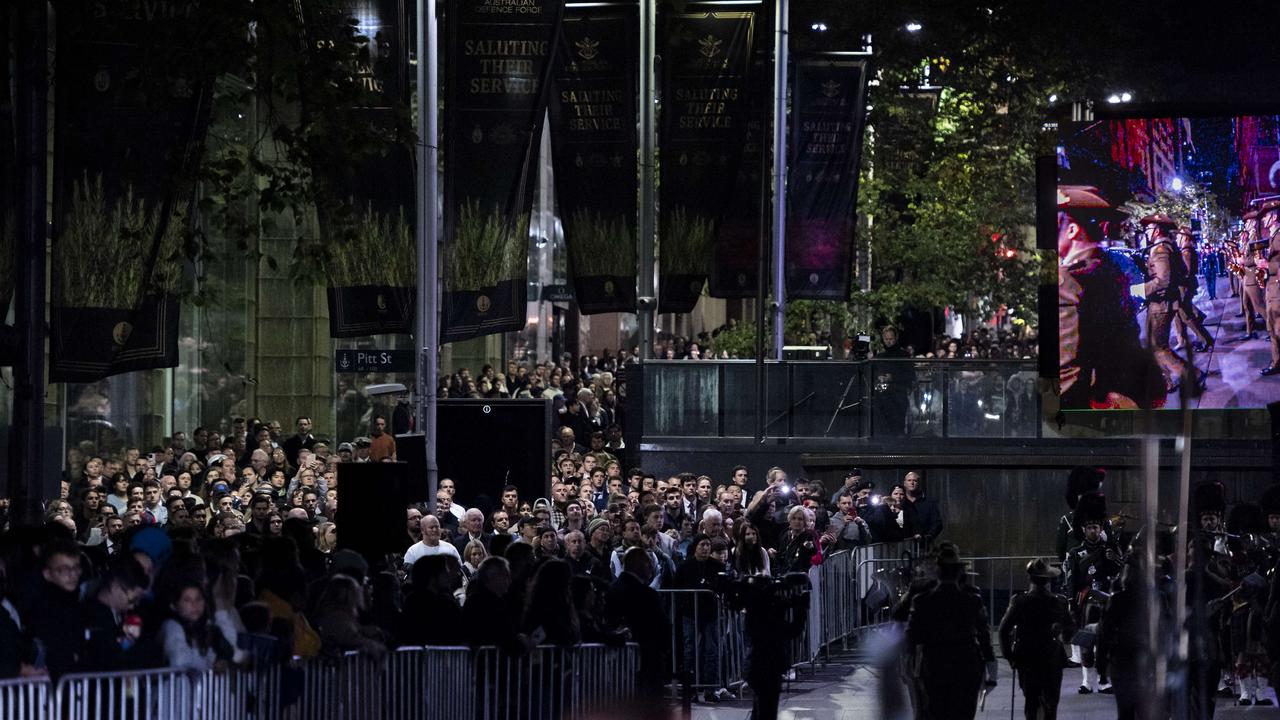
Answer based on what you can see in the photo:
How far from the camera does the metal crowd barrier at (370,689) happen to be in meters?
9.88

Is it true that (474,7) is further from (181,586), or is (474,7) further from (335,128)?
(181,586)

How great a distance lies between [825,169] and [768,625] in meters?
17.7

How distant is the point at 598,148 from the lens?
26859 millimetres

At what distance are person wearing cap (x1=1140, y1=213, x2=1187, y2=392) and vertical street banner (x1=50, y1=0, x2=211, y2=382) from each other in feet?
58.4

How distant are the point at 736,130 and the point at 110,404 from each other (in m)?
9.71

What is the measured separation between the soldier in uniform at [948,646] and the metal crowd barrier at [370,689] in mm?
1855

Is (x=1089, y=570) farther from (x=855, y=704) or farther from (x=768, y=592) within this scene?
(x=768, y=592)

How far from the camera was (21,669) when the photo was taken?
9992mm

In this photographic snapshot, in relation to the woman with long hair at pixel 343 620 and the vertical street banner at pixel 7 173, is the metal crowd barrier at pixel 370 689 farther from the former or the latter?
the vertical street banner at pixel 7 173

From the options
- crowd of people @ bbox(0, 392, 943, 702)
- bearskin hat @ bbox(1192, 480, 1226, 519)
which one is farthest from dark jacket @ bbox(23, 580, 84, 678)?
bearskin hat @ bbox(1192, 480, 1226, 519)

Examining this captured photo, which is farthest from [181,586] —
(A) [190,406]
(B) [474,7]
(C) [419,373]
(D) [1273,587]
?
(A) [190,406]

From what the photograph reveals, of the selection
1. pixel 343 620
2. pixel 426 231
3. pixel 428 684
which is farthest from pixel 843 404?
pixel 343 620

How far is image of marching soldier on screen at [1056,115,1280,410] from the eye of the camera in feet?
104

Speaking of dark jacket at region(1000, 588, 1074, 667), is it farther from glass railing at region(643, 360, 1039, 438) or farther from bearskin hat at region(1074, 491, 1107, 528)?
glass railing at region(643, 360, 1039, 438)
